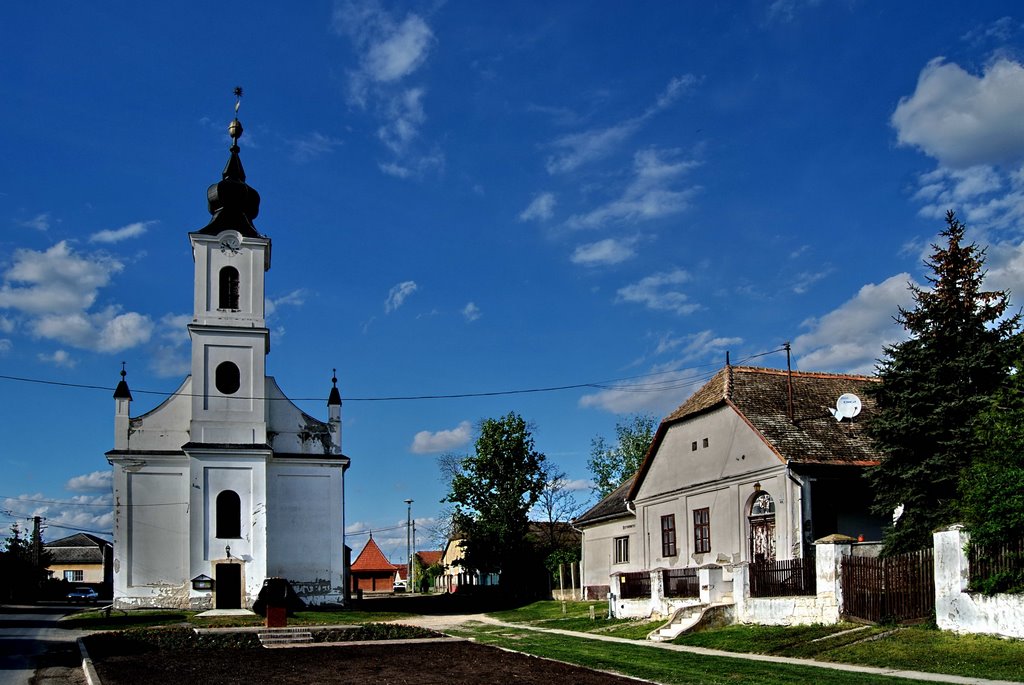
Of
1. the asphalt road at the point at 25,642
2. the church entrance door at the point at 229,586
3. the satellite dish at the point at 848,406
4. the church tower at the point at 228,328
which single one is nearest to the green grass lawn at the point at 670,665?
the asphalt road at the point at 25,642

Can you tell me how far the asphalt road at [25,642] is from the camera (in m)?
18.7

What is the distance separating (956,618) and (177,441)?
33000 millimetres

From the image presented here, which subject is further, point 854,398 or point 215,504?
point 215,504

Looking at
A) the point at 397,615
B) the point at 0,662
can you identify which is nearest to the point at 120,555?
the point at 397,615

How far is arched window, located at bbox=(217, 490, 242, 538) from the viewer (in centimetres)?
4041

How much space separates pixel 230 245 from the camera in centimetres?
4338

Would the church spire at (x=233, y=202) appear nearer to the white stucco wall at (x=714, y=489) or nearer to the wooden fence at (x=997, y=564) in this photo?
the white stucco wall at (x=714, y=489)

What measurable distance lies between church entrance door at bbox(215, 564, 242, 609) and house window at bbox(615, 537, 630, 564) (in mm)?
15718

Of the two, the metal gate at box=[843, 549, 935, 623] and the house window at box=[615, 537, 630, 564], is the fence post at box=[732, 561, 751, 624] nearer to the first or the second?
the metal gate at box=[843, 549, 935, 623]

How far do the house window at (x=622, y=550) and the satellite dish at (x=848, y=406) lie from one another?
12755mm

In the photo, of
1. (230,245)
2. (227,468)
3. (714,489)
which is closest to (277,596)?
(227,468)

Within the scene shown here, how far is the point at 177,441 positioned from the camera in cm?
4203

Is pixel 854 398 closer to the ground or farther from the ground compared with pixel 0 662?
farther from the ground

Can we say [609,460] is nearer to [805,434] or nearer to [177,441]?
[177,441]
